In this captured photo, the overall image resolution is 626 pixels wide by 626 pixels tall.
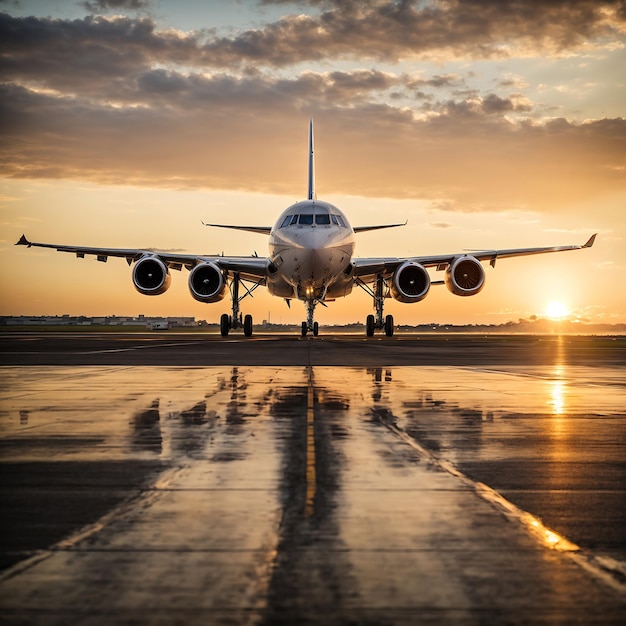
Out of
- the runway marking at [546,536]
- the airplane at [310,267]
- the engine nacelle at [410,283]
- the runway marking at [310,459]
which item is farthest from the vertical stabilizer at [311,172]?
the runway marking at [546,536]

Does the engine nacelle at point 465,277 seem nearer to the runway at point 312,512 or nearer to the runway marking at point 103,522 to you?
the runway at point 312,512

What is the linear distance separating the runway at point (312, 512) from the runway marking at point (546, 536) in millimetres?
16

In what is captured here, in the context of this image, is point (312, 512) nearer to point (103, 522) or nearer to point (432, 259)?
Result: point (103, 522)

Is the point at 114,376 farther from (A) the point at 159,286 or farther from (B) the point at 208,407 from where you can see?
(A) the point at 159,286

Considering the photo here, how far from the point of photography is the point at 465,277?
122 ft

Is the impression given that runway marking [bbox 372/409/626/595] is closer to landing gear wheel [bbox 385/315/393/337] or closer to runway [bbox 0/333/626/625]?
runway [bbox 0/333/626/625]

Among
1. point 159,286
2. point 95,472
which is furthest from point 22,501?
point 159,286

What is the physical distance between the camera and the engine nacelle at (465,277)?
36719 mm

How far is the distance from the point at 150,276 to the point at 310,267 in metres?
8.57

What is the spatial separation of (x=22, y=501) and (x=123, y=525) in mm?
1088

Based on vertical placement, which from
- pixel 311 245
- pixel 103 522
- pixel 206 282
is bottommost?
pixel 103 522

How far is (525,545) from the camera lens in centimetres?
421

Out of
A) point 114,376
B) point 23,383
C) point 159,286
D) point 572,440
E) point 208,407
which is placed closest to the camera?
point 572,440

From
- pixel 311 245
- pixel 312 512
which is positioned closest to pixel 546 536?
pixel 312 512
